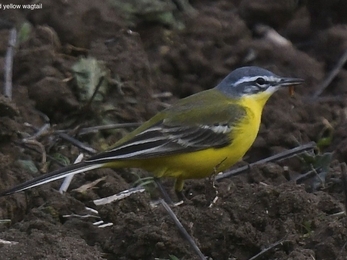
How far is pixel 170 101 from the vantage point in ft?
31.2

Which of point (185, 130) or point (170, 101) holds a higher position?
point (185, 130)

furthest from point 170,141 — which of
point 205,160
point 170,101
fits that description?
point 170,101

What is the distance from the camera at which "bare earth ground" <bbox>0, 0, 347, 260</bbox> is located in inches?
234

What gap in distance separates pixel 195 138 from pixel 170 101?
80.1 inches

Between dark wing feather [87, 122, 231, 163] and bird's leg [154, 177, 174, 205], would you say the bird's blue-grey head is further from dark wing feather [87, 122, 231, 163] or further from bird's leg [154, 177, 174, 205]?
bird's leg [154, 177, 174, 205]

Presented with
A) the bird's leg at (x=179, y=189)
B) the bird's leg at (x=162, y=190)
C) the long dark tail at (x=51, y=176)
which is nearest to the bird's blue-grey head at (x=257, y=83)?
the bird's leg at (x=179, y=189)

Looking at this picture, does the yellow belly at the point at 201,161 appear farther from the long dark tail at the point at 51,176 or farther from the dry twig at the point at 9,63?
the dry twig at the point at 9,63

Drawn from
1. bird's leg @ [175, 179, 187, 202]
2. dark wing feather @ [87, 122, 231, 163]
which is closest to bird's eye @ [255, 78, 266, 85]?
dark wing feather @ [87, 122, 231, 163]

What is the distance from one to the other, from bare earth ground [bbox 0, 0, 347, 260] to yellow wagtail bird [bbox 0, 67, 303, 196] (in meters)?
0.29

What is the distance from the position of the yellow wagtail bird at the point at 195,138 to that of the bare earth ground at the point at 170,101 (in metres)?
0.29

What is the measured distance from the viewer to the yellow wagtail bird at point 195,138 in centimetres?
719

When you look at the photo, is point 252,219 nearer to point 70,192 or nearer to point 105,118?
point 70,192

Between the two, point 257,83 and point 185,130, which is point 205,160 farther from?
point 257,83

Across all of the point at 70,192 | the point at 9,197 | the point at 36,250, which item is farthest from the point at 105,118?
the point at 36,250
